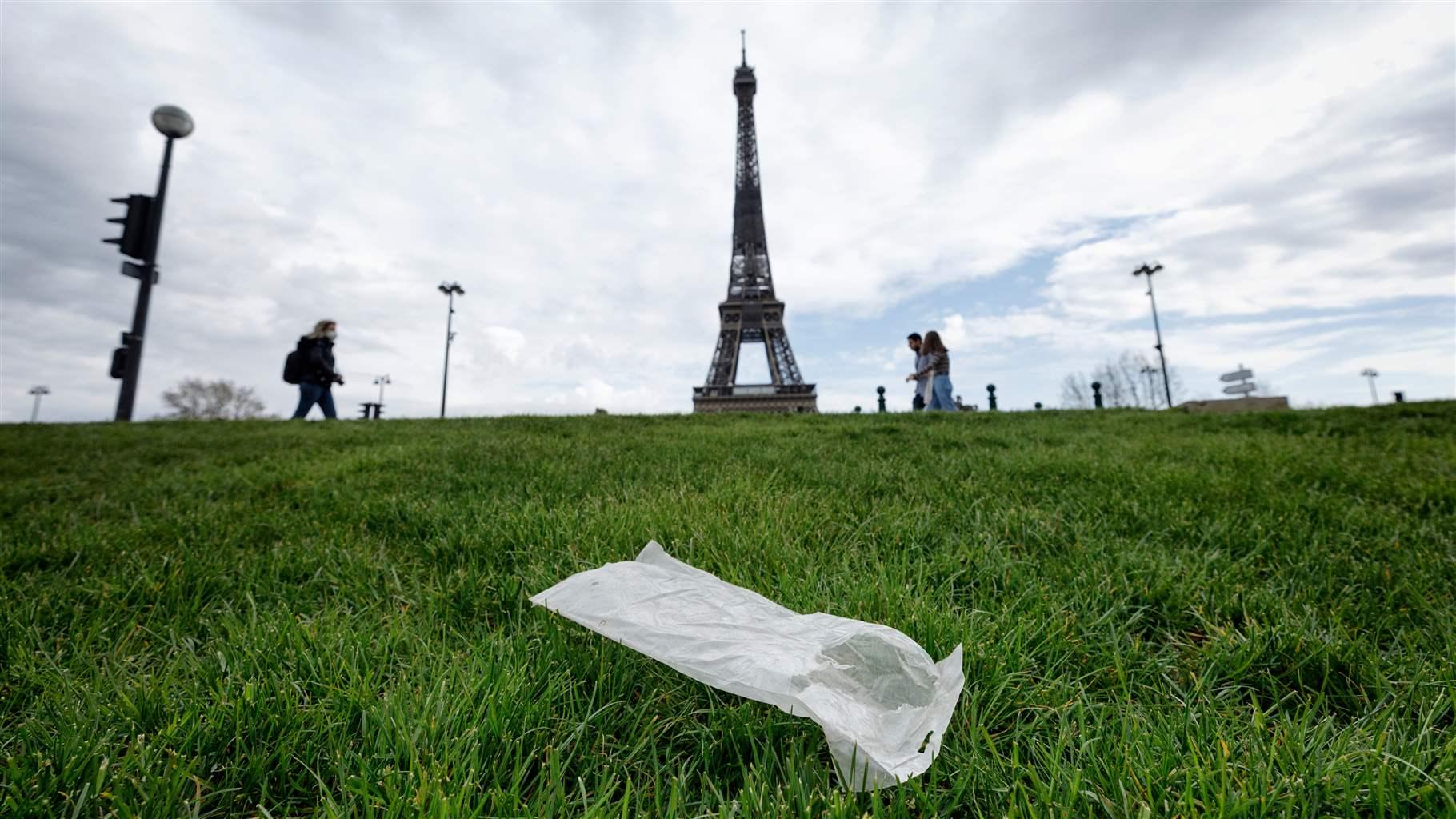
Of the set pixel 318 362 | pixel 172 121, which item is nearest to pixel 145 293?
pixel 172 121

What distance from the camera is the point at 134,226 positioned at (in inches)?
260

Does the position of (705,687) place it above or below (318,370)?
below

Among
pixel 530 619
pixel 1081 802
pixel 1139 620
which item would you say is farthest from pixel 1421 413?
pixel 530 619

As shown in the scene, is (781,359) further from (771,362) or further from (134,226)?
(134,226)

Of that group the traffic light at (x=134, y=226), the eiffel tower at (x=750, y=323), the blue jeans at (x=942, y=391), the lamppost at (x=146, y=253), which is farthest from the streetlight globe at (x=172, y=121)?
the eiffel tower at (x=750, y=323)

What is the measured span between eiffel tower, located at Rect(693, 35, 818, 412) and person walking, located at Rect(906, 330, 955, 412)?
20.5m

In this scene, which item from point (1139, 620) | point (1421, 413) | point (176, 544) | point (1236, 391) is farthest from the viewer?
point (1236, 391)

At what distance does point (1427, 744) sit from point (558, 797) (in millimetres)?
1602

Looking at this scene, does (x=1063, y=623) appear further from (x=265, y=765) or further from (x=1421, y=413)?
(x=1421, y=413)

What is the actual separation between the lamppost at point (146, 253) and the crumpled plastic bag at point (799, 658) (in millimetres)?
8285

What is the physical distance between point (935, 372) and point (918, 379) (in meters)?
0.33

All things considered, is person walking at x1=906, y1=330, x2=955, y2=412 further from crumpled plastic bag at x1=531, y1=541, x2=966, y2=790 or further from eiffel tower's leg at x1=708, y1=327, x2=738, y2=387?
eiffel tower's leg at x1=708, y1=327, x2=738, y2=387

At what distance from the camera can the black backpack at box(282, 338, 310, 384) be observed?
9.86 m

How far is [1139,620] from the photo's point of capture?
1.74 metres
